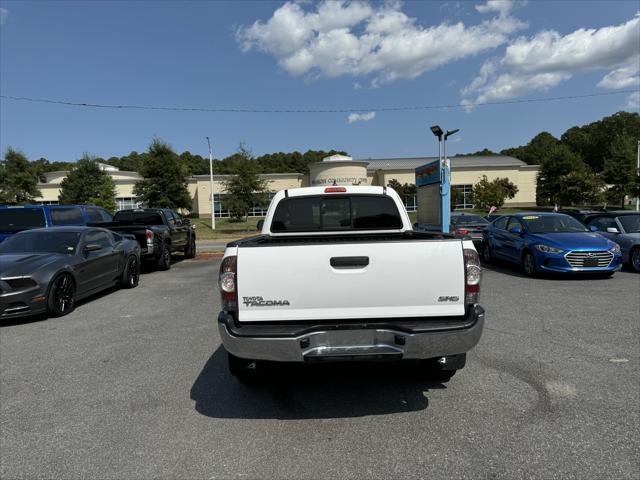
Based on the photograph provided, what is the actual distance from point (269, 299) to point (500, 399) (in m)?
2.16

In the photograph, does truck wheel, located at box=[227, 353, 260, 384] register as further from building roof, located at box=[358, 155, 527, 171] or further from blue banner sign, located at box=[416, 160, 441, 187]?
building roof, located at box=[358, 155, 527, 171]

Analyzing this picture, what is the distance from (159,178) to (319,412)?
137ft

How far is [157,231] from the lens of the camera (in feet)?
42.0

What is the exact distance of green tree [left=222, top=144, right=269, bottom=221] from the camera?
116ft

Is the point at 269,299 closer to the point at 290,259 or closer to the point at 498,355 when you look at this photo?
the point at 290,259

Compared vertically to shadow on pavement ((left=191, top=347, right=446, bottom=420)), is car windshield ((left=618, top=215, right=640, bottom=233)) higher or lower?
higher

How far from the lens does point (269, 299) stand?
11.0 feet

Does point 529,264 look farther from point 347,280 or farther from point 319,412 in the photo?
point 347,280

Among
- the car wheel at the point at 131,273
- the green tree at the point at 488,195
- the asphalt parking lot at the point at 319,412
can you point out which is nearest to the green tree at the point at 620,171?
the green tree at the point at 488,195

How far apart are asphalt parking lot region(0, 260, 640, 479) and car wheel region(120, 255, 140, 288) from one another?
3.75 m

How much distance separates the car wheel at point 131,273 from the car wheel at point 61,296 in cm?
219

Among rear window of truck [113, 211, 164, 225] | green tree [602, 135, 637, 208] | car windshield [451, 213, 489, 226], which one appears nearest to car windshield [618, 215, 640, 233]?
car windshield [451, 213, 489, 226]

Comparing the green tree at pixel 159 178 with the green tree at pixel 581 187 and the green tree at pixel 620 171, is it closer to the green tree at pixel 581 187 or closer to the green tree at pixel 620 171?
the green tree at pixel 581 187

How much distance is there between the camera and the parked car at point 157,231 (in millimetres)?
12320
